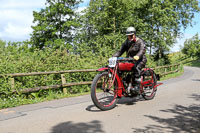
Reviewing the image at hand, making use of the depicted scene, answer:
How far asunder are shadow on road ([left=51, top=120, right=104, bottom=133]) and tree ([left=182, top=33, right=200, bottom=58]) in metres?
67.1

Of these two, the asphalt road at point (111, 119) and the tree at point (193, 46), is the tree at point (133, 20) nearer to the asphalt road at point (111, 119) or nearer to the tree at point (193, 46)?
the asphalt road at point (111, 119)

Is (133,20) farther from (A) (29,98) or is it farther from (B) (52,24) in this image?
(A) (29,98)

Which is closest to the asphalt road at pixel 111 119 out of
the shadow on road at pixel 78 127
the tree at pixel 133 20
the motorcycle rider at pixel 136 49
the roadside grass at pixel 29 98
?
the shadow on road at pixel 78 127

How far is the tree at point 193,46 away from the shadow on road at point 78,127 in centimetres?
6714

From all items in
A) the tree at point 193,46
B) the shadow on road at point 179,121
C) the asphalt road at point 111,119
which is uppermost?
the tree at point 193,46

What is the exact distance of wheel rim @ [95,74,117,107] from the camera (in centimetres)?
530

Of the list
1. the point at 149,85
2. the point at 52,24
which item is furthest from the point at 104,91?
the point at 52,24

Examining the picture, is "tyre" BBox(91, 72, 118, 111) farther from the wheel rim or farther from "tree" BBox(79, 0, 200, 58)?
"tree" BBox(79, 0, 200, 58)

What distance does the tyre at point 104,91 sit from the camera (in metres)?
5.14

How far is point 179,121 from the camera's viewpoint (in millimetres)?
4410

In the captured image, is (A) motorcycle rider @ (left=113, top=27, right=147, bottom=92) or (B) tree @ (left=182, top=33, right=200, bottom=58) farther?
(B) tree @ (left=182, top=33, right=200, bottom=58)

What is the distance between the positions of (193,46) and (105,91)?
224 feet

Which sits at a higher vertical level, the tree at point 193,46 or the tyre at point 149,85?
the tree at point 193,46

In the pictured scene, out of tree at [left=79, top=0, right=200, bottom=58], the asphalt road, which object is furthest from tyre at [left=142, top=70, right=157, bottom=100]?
tree at [left=79, top=0, right=200, bottom=58]
